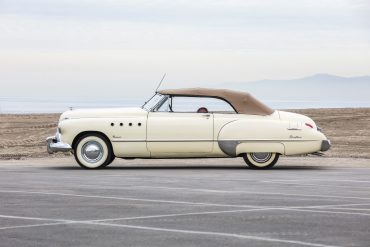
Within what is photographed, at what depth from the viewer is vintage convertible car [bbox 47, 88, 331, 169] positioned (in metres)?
18.1

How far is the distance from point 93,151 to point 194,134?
2041 mm

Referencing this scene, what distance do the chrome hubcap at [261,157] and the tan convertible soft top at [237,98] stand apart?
2.68ft

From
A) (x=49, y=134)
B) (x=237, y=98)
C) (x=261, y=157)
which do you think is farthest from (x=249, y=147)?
(x=49, y=134)

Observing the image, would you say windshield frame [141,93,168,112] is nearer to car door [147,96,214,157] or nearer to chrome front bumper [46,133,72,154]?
car door [147,96,214,157]

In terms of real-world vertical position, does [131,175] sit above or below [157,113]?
below

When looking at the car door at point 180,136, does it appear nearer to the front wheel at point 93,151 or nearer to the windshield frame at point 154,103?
the windshield frame at point 154,103

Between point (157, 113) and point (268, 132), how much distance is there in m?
2.22

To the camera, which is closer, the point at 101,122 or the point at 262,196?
the point at 262,196

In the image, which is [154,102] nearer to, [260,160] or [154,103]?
[154,103]

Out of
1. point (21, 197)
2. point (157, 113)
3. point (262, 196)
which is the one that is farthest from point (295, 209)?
point (157, 113)

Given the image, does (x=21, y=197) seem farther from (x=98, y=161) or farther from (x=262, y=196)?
(x=98, y=161)

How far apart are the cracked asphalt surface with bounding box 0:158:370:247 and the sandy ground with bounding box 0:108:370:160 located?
5580 millimetres

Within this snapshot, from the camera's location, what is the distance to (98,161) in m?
18.3

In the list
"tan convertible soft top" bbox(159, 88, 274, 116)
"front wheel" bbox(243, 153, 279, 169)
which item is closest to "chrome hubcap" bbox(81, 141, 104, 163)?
"tan convertible soft top" bbox(159, 88, 274, 116)
